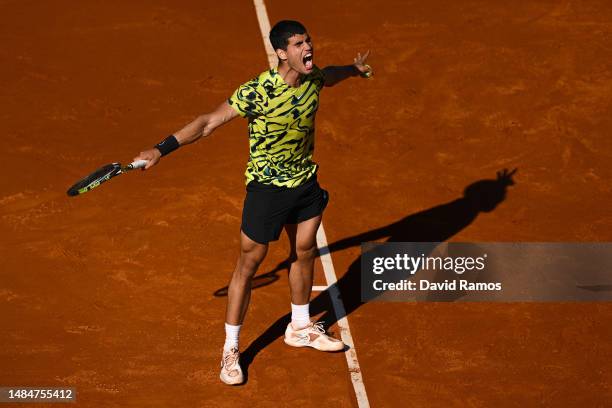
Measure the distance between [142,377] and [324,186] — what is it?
11.3 feet

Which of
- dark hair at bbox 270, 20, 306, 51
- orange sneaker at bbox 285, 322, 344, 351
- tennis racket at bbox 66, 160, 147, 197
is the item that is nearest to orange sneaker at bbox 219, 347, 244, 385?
orange sneaker at bbox 285, 322, 344, 351

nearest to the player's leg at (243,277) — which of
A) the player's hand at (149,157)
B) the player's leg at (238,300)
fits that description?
the player's leg at (238,300)

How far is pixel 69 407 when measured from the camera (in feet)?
37.1

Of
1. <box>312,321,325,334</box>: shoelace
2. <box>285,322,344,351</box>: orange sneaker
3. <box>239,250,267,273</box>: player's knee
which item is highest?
<box>239,250,267,273</box>: player's knee

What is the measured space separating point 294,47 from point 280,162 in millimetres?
974

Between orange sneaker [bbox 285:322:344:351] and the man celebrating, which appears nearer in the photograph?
the man celebrating

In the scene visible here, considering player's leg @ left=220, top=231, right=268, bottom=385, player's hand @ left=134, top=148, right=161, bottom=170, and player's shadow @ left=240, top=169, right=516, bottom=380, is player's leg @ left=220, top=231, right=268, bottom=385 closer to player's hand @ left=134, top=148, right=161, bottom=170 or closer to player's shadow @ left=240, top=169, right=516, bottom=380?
player's shadow @ left=240, top=169, right=516, bottom=380

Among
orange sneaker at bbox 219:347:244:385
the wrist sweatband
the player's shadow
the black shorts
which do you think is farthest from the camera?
the player's shadow

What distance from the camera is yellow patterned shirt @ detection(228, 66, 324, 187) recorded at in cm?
1077

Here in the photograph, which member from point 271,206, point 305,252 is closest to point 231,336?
point 305,252

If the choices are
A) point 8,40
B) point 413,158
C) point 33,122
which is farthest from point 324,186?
point 8,40

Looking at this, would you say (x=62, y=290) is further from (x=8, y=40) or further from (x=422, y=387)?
(x=8, y=40)

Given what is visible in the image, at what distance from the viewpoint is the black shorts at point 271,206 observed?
11148 mm

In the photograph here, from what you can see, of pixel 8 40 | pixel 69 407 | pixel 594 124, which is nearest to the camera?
pixel 69 407
